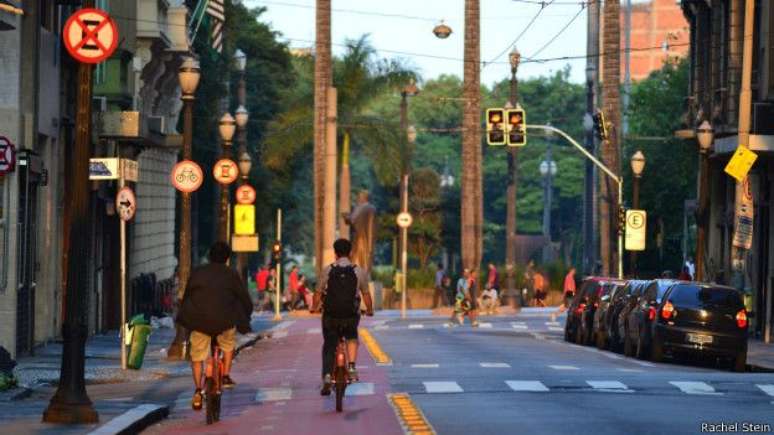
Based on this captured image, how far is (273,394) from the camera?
2538cm

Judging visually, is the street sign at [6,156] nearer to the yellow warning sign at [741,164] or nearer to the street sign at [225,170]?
the street sign at [225,170]

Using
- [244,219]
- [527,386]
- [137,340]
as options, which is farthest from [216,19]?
[527,386]

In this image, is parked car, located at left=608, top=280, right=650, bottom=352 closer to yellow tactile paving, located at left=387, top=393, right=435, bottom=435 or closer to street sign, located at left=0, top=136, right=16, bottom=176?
street sign, located at left=0, top=136, right=16, bottom=176

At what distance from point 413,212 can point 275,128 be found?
24.9m

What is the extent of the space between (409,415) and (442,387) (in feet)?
16.1

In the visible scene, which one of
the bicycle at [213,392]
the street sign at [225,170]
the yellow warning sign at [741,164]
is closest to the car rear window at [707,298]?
the yellow warning sign at [741,164]

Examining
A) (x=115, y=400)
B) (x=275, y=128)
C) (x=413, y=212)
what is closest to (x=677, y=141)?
(x=275, y=128)

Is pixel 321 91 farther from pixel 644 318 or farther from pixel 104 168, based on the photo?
pixel 104 168

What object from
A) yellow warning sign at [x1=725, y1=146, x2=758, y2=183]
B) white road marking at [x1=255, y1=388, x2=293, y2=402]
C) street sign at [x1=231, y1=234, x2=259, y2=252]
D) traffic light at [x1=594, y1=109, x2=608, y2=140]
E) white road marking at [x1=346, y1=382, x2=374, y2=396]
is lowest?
white road marking at [x1=255, y1=388, x2=293, y2=402]

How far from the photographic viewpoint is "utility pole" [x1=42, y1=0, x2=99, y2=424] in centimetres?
2017

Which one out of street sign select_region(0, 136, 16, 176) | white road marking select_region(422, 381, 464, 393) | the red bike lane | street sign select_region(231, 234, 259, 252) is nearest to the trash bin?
the red bike lane

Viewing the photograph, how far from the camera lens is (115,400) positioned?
2455 centimetres

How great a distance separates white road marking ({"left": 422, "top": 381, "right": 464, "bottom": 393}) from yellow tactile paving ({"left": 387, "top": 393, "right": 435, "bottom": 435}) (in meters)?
0.94

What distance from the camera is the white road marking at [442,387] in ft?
81.2
